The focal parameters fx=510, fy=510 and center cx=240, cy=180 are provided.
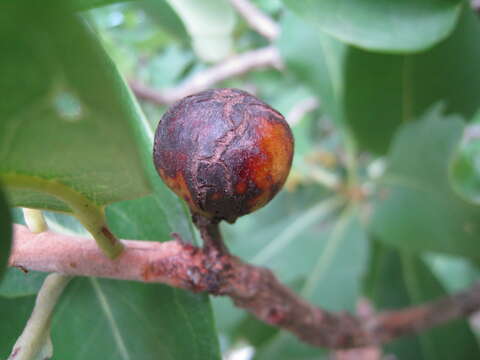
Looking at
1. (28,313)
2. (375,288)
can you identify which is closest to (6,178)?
(28,313)

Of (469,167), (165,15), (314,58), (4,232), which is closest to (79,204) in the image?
(4,232)

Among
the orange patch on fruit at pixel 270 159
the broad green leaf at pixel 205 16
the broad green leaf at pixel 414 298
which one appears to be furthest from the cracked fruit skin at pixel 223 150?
the broad green leaf at pixel 414 298

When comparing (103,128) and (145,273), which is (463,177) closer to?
(145,273)

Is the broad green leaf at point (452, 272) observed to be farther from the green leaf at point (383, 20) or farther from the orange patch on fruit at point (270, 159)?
the orange patch on fruit at point (270, 159)

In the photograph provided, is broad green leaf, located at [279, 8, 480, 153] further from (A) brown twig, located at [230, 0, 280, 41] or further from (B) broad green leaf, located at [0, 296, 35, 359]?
(B) broad green leaf, located at [0, 296, 35, 359]

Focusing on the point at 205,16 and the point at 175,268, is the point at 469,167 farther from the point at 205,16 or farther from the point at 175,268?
the point at 175,268

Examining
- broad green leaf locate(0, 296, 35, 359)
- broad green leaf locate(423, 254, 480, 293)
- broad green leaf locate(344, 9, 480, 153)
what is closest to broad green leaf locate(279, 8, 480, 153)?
broad green leaf locate(344, 9, 480, 153)
